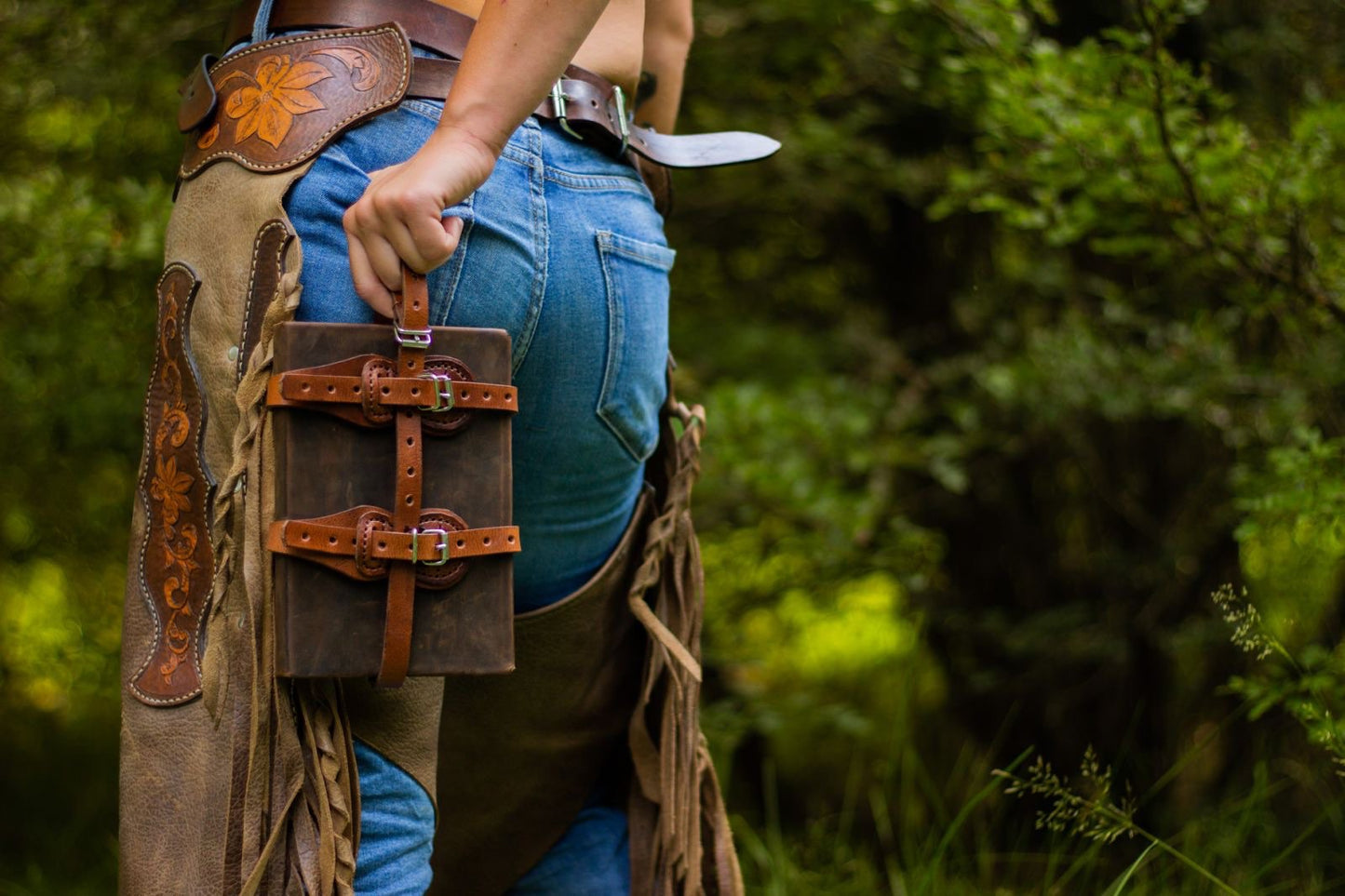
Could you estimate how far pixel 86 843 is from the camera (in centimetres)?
312

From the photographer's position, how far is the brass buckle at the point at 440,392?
104 centimetres

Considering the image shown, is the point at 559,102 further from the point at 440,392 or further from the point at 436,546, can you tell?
the point at 436,546

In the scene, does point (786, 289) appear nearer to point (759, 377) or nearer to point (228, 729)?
point (759, 377)

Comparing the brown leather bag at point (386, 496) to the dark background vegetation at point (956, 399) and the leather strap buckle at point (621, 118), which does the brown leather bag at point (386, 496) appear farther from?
the dark background vegetation at point (956, 399)

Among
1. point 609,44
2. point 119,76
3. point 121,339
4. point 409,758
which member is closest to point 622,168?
point 609,44

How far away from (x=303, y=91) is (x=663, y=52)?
66cm

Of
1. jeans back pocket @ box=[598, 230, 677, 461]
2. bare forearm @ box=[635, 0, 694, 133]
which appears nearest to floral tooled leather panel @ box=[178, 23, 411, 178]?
jeans back pocket @ box=[598, 230, 677, 461]

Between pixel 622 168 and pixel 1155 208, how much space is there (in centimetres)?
116

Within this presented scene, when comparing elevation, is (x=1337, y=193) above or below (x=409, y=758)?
above

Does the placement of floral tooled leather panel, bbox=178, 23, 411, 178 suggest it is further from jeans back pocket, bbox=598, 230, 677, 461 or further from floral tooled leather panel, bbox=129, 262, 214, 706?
jeans back pocket, bbox=598, 230, 677, 461

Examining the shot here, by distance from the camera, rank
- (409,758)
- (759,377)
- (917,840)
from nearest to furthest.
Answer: (409,758), (917,840), (759,377)

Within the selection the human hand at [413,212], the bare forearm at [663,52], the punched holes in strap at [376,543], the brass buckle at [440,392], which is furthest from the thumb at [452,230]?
the bare forearm at [663,52]

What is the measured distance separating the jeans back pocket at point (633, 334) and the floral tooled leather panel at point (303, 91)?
0.24m

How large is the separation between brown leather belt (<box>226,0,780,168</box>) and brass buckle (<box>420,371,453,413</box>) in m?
0.27
